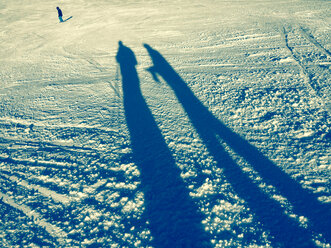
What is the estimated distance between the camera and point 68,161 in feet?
10.6

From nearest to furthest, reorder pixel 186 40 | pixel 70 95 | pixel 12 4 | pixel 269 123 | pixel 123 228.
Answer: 1. pixel 123 228
2. pixel 269 123
3. pixel 70 95
4. pixel 186 40
5. pixel 12 4

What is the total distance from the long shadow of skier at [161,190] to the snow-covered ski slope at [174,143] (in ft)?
0.05

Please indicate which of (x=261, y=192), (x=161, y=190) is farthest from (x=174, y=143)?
(x=261, y=192)

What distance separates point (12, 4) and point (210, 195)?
59.1 feet

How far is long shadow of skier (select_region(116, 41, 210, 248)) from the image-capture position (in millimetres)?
2281

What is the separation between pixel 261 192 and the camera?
2529mm

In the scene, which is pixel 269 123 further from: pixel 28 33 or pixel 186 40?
pixel 28 33

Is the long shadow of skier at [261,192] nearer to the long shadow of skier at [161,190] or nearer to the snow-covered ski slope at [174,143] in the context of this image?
the snow-covered ski slope at [174,143]

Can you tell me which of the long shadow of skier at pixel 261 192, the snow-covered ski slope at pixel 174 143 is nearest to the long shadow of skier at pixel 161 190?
the snow-covered ski slope at pixel 174 143

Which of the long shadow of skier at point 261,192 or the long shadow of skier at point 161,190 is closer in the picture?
the long shadow of skier at point 261,192

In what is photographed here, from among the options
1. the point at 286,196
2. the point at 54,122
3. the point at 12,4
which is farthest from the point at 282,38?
the point at 12,4

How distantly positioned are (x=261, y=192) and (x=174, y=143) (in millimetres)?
1424

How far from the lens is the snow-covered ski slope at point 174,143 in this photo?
7.75 ft

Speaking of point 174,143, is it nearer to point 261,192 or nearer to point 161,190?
point 161,190
